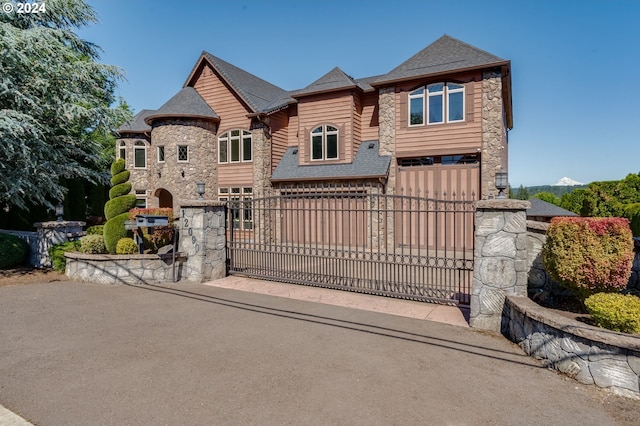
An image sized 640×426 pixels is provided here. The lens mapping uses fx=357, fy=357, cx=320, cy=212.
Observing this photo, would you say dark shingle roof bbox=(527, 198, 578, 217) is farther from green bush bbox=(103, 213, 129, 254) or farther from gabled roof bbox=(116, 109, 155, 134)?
gabled roof bbox=(116, 109, 155, 134)

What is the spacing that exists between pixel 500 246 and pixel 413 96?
1009 centimetres

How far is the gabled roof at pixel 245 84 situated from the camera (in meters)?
17.6

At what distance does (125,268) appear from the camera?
335 inches

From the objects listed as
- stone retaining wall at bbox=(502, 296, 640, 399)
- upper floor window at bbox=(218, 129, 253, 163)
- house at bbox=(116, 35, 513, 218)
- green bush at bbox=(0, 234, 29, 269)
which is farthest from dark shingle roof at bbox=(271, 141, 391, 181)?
stone retaining wall at bbox=(502, 296, 640, 399)

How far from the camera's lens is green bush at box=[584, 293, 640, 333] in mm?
3895

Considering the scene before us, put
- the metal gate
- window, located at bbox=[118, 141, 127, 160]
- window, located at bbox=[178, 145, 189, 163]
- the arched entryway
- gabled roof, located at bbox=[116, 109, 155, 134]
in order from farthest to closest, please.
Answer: window, located at bbox=[118, 141, 127, 160] → gabled roof, located at bbox=[116, 109, 155, 134] → the arched entryway → window, located at bbox=[178, 145, 189, 163] → the metal gate

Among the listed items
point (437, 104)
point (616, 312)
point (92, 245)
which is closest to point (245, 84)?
point (437, 104)

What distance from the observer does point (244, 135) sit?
58.6ft

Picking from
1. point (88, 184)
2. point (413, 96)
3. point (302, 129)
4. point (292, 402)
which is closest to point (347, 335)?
point (292, 402)

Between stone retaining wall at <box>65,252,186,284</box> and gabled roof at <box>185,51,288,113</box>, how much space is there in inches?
405

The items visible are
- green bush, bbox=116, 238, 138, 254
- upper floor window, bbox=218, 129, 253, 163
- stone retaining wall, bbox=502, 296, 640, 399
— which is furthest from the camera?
upper floor window, bbox=218, 129, 253, 163

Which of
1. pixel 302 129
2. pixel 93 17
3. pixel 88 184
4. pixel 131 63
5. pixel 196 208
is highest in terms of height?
pixel 93 17

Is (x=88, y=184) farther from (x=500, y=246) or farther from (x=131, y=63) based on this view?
(x=500, y=246)

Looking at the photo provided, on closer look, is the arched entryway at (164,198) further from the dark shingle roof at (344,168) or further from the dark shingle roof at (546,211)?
the dark shingle roof at (546,211)
